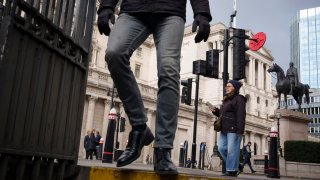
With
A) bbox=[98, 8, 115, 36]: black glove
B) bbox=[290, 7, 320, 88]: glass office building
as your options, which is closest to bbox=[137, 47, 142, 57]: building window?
bbox=[98, 8, 115, 36]: black glove

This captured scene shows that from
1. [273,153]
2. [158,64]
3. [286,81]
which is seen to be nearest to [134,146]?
[158,64]

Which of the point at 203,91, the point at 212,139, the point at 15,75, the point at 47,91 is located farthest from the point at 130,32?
the point at 203,91

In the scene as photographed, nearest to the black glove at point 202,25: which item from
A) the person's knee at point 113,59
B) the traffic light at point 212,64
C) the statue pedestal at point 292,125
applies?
the person's knee at point 113,59

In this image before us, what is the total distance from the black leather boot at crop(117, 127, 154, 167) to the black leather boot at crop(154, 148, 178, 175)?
0.75ft

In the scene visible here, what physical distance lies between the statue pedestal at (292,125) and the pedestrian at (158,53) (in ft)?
55.0

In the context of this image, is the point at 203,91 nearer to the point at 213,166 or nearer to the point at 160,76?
the point at 213,166

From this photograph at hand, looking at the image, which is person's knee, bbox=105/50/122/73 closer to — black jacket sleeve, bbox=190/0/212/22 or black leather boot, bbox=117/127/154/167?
black leather boot, bbox=117/127/154/167

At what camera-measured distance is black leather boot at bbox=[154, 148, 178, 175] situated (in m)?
2.85

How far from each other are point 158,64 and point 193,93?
5004cm

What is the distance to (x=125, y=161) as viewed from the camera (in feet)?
10.3

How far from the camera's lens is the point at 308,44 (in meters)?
136

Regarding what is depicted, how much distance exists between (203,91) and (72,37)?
172 feet

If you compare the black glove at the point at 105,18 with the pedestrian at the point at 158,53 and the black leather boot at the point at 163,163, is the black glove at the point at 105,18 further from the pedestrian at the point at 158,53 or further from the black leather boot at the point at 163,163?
the black leather boot at the point at 163,163

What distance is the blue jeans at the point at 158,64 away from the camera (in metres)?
3.14
